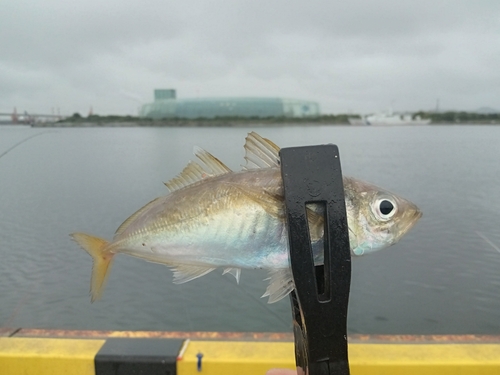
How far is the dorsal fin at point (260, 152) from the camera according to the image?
5.21 ft

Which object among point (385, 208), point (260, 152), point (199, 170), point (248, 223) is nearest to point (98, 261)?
point (199, 170)

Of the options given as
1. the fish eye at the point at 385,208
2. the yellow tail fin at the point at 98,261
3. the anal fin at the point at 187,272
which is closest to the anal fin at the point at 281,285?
the anal fin at the point at 187,272

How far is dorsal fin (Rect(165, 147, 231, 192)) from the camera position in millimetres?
1678

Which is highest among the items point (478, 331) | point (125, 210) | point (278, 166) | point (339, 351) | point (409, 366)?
point (278, 166)

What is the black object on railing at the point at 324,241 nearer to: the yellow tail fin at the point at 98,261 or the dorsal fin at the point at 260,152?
the dorsal fin at the point at 260,152

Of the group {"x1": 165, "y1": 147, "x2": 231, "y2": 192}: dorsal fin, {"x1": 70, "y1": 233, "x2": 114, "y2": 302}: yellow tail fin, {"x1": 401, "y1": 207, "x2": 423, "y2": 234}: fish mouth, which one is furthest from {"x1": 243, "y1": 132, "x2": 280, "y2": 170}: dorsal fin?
{"x1": 70, "y1": 233, "x2": 114, "y2": 302}: yellow tail fin

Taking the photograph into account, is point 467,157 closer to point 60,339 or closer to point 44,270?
point 44,270

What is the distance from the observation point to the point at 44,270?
412 inches

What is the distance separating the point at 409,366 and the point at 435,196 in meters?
15.7

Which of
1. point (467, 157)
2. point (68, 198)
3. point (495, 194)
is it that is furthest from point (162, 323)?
point (467, 157)

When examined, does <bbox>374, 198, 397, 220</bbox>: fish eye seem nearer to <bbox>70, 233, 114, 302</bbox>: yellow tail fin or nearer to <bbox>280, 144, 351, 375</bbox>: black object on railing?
<bbox>280, 144, 351, 375</bbox>: black object on railing

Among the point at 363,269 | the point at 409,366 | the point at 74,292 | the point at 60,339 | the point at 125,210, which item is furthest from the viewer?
the point at 125,210

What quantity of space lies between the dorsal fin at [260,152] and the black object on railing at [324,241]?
6.2 inches

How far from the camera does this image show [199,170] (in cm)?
171
